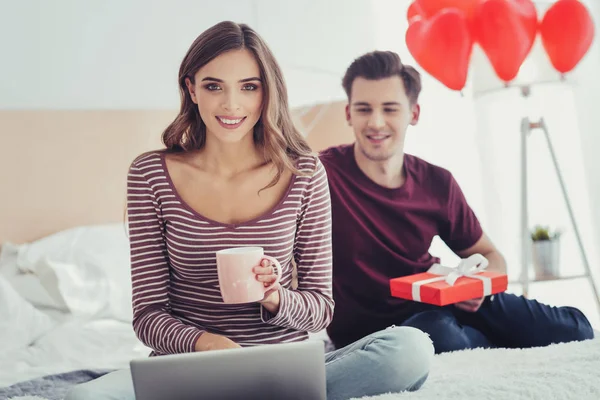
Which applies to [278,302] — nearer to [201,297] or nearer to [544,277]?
[201,297]

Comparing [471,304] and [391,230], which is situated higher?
[391,230]

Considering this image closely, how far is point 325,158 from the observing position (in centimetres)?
180

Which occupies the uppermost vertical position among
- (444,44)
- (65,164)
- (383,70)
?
(444,44)

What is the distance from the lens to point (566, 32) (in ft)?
7.06

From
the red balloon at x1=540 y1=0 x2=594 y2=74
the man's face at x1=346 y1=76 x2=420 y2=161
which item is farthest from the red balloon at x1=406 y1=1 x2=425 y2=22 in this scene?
the man's face at x1=346 y1=76 x2=420 y2=161

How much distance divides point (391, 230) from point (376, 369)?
26.5 inches

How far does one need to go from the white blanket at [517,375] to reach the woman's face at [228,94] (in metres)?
0.55

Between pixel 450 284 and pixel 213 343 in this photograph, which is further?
pixel 450 284

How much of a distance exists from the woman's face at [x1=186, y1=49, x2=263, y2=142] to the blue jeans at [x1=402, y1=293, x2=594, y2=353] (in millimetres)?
691

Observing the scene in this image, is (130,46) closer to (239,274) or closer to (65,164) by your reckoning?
(65,164)

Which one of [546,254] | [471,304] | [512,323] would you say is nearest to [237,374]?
[471,304]

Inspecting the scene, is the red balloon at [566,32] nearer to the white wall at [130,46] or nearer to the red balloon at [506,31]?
the red balloon at [506,31]

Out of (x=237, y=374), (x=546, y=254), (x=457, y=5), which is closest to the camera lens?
(x=237, y=374)

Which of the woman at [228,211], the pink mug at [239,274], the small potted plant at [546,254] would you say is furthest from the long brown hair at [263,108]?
the small potted plant at [546,254]
